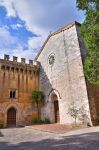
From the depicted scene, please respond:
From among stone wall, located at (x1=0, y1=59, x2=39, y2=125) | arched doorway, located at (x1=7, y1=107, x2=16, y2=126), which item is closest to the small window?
stone wall, located at (x1=0, y1=59, x2=39, y2=125)

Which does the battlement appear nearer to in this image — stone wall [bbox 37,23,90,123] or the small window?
stone wall [bbox 37,23,90,123]

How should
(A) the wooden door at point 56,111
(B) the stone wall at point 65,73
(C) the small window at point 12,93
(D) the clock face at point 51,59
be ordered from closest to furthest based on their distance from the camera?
(B) the stone wall at point 65,73, (A) the wooden door at point 56,111, (C) the small window at point 12,93, (D) the clock face at point 51,59

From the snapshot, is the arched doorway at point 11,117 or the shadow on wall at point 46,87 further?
the shadow on wall at point 46,87

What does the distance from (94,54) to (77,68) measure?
471 centimetres

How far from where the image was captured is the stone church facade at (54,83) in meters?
14.1

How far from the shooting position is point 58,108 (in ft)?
56.7

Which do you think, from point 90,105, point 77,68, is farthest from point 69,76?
point 90,105

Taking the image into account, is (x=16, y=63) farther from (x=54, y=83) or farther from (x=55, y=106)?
(x=55, y=106)

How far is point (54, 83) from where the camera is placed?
1750 centimetres

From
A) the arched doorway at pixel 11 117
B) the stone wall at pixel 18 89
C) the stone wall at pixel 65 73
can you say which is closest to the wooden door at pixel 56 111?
the stone wall at pixel 65 73

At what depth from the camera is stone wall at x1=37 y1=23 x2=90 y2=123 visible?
14.4 metres

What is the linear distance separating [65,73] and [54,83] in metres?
1.92

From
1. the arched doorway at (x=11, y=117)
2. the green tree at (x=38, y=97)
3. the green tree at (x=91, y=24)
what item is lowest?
the arched doorway at (x=11, y=117)

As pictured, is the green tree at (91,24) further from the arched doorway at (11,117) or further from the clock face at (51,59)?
the arched doorway at (11,117)
